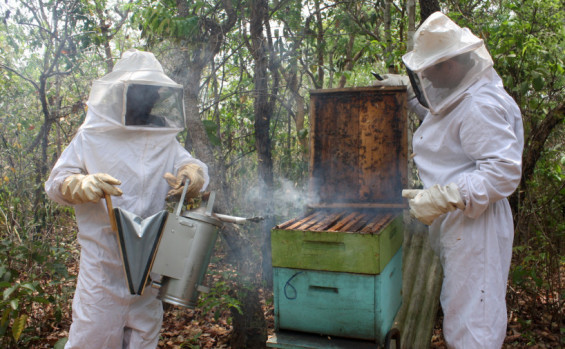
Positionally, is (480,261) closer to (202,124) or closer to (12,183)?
(202,124)

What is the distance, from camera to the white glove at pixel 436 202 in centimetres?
171

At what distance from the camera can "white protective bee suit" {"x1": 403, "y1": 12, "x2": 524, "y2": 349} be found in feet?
5.66

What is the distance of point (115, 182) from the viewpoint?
189 cm

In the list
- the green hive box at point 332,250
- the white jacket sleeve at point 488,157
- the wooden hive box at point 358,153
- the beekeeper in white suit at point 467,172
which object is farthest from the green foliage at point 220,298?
the white jacket sleeve at point 488,157

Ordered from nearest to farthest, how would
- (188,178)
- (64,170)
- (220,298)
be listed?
(64,170) → (188,178) → (220,298)

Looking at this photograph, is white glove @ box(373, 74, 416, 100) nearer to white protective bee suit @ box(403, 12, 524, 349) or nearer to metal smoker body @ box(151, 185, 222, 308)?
white protective bee suit @ box(403, 12, 524, 349)

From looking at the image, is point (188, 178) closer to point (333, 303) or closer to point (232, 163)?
point (333, 303)

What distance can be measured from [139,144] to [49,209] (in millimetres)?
2230

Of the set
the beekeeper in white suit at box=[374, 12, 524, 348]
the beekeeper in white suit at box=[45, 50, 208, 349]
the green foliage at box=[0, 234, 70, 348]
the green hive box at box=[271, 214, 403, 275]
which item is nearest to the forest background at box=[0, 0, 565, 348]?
the green foliage at box=[0, 234, 70, 348]

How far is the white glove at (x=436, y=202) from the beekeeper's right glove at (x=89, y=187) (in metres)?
1.34

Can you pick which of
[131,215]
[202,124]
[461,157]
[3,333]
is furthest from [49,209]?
[461,157]

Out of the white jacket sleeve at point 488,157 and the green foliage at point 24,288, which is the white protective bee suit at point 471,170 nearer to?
the white jacket sleeve at point 488,157

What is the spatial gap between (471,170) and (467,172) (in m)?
0.07

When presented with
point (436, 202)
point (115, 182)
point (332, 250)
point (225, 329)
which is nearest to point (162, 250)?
point (115, 182)
